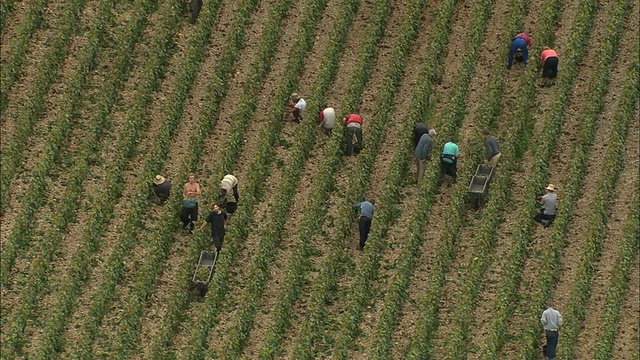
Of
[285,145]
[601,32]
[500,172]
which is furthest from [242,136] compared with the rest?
[601,32]

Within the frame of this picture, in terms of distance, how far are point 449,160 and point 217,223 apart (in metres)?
6.90

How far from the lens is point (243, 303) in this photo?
146 feet

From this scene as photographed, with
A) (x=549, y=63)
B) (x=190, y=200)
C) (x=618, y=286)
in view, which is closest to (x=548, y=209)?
(x=618, y=286)

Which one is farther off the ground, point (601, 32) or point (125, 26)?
point (601, 32)

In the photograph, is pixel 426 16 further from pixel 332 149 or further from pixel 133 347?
pixel 133 347

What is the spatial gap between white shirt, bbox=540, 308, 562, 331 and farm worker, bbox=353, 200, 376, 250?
5.52 m

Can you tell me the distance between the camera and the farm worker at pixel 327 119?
161 feet

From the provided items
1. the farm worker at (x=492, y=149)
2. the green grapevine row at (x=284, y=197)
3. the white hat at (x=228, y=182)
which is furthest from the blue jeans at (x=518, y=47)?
the white hat at (x=228, y=182)

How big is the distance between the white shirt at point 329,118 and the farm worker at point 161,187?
5.10 m

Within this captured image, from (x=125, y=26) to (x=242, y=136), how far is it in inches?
240

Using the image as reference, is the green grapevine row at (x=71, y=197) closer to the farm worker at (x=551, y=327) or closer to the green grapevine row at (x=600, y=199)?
the farm worker at (x=551, y=327)

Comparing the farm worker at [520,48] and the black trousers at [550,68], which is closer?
the black trousers at [550,68]

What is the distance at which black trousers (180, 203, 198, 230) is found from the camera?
45812mm

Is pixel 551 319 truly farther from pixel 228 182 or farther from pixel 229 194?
pixel 229 194
